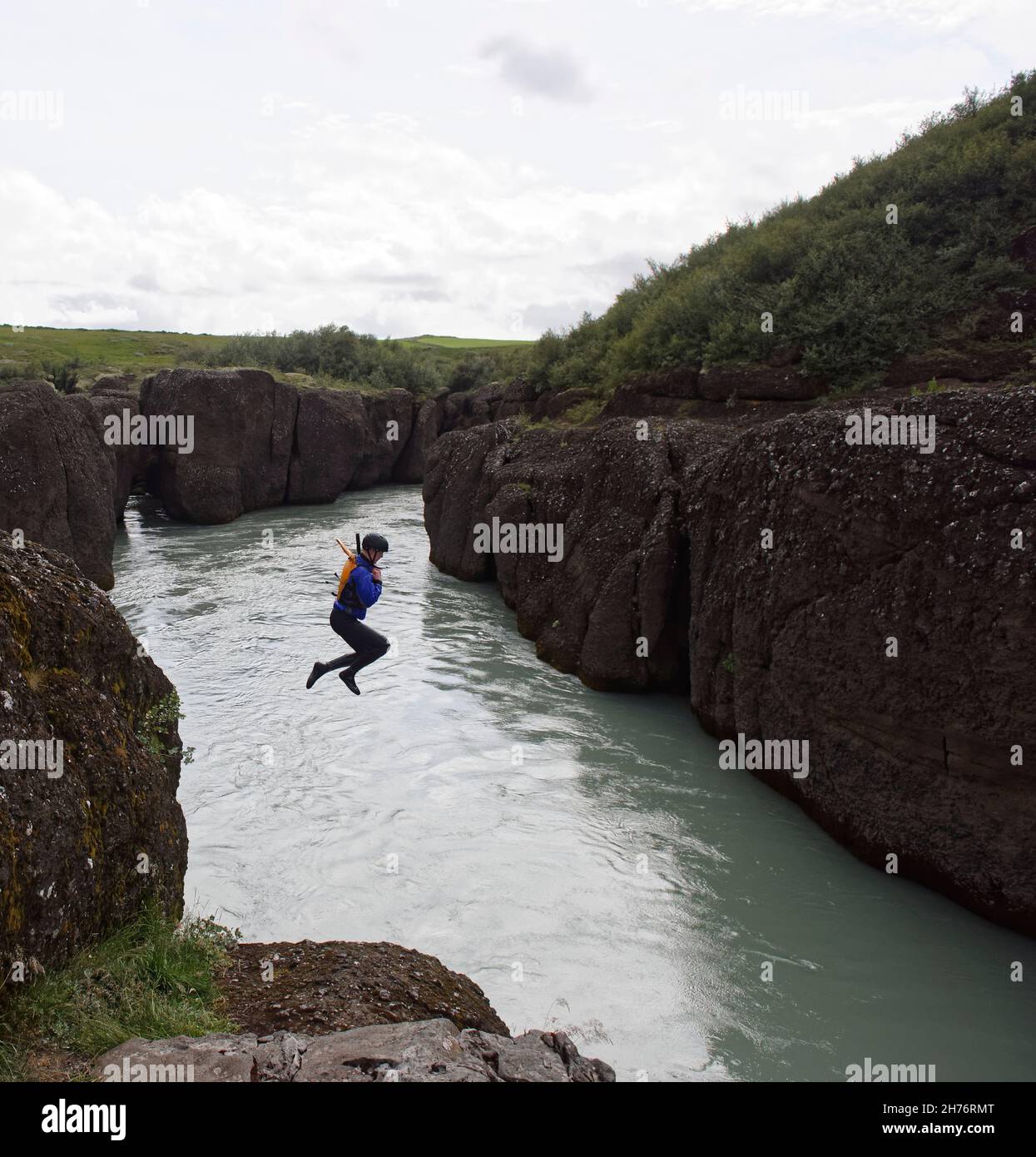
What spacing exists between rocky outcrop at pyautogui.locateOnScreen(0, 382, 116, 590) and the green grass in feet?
44.2

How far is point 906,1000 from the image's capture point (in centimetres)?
636

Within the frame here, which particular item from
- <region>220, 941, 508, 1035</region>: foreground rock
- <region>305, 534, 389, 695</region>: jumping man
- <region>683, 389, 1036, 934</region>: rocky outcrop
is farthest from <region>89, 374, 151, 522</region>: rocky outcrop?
<region>220, 941, 508, 1035</region>: foreground rock

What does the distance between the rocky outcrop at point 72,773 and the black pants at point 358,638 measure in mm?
3818

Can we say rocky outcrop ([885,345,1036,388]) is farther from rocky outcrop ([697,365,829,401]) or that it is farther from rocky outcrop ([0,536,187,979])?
rocky outcrop ([0,536,187,979])

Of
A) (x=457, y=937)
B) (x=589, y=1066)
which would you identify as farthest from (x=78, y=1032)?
(x=457, y=937)

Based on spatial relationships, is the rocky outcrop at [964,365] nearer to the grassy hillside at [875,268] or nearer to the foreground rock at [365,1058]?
the grassy hillside at [875,268]

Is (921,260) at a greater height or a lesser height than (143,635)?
greater

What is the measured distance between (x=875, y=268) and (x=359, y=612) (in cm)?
1115

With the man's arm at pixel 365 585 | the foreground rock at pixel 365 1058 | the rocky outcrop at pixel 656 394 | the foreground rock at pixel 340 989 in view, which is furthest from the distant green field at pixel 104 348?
the foreground rock at pixel 365 1058

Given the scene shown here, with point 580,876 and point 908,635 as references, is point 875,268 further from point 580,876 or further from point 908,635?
point 580,876

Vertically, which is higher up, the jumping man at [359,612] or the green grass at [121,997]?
the jumping man at [359,612]

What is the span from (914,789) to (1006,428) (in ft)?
10.1

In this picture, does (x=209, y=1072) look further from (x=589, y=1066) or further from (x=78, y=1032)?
(x=589, y=1066)

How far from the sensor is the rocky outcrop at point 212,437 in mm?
28266
